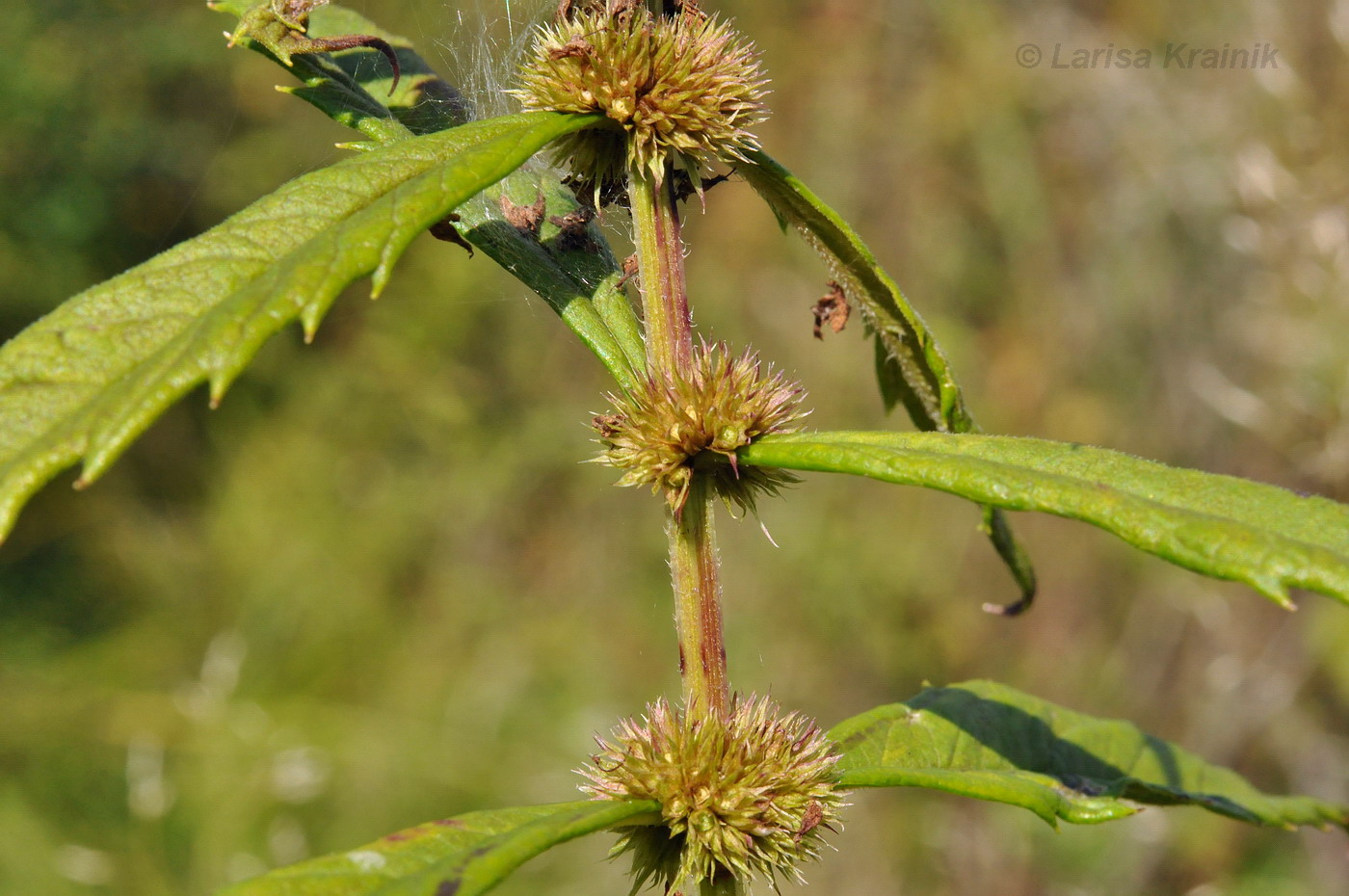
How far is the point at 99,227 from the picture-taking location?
6.18 metres

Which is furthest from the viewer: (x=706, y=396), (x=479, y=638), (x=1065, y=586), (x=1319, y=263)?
(x=479, y=638)

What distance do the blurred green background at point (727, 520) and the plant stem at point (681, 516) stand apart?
3060 millimetres

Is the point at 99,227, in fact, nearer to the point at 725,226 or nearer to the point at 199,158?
the point at 199,158

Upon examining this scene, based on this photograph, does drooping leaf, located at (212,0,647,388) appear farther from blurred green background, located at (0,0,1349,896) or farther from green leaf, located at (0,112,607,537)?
blurred green background, located at (0,0,1349,896)

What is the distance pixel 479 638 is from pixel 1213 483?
5275 millimetres

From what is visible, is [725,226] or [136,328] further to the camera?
[725,226]

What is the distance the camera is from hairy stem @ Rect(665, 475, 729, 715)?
1352 millimetres

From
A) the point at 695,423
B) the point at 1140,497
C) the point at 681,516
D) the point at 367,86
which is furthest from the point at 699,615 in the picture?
the point at 367,86

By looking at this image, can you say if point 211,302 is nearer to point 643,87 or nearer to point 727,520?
point 643,87

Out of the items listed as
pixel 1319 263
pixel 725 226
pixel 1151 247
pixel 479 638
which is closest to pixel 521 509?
pixel 479 638

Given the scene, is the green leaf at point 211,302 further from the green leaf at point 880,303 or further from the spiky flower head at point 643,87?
the green leaf at point 880,303

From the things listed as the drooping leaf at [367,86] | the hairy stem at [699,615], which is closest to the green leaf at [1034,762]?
the hairy stem at [699,615]

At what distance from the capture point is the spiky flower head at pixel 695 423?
1340 mm

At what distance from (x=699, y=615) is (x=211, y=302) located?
66 cm
